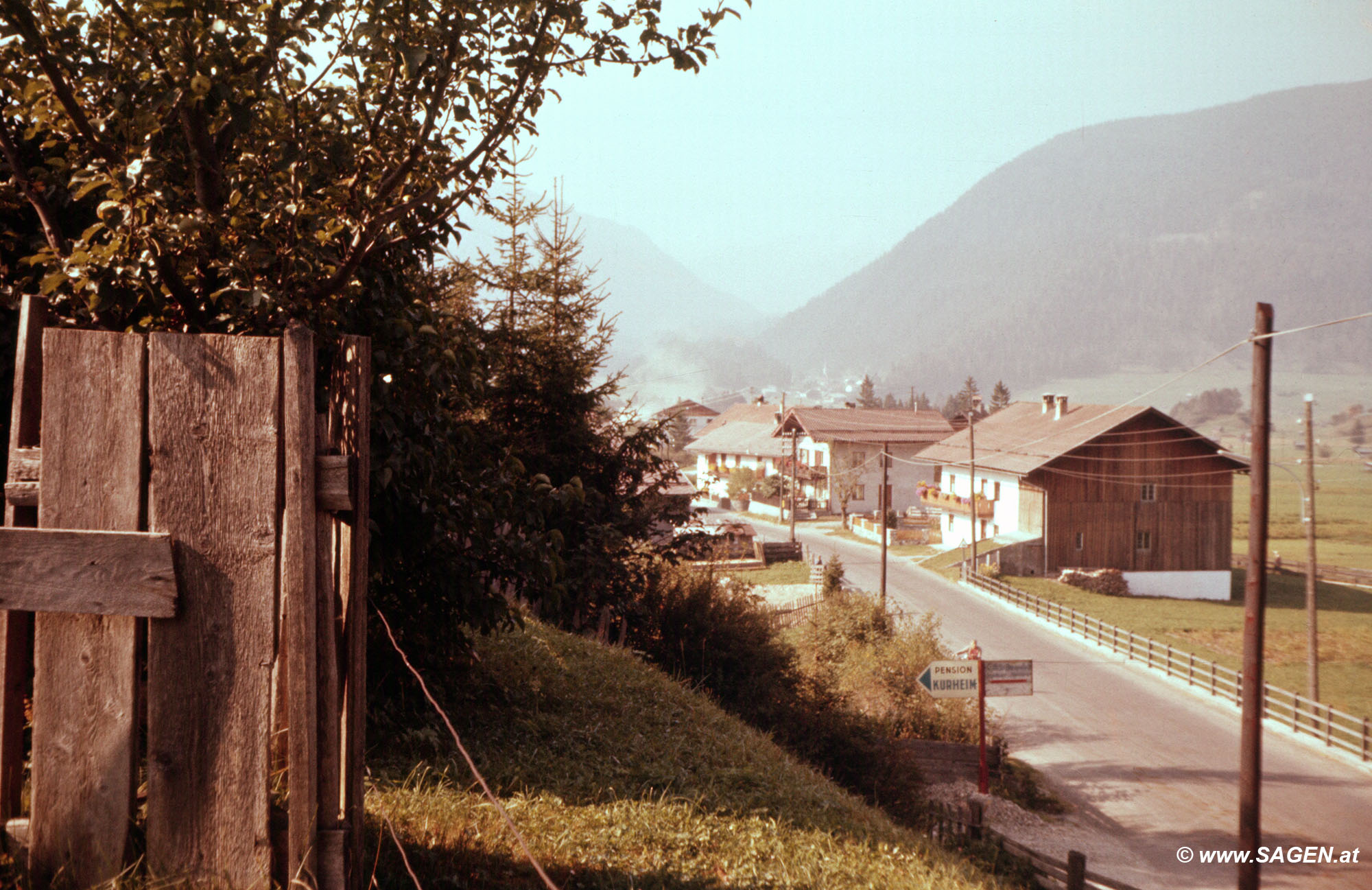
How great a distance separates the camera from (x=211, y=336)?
2930mm

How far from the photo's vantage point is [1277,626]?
40.4 m

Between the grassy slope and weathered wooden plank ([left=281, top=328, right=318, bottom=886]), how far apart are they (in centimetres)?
158

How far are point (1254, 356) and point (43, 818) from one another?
15500 mm

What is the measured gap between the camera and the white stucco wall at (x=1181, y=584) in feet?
155

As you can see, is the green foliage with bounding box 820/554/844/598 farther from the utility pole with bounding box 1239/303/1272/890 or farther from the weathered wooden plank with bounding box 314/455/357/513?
the weathered wooden plank with bounding box 314/455/357/513

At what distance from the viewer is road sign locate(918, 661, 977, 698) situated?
17.0m

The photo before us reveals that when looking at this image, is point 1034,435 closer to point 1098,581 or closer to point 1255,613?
point 1098,581

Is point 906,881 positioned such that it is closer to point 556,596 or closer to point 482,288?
point 556,596

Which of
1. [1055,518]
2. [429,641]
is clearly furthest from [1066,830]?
[1055,518]

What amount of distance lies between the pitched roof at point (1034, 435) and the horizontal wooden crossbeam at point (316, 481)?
4456cm

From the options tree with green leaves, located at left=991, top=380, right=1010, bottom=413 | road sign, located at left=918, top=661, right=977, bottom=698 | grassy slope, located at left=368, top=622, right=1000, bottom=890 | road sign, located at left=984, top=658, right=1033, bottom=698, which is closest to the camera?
grassy slope, located at left=368, top=622, right=1000, bottom=890

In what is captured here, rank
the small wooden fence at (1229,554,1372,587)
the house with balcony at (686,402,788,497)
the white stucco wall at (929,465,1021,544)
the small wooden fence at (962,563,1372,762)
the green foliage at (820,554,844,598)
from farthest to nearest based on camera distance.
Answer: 1. the house with balcony at (686,402,788,497)
2. the white stucco wall at (929,465,1021,544)
3. the small wooden fence at (1229,554,1372,587)
4. the green foliage at (820,554,844,598)
5. the small wooden fence at (962,563,1372,762)

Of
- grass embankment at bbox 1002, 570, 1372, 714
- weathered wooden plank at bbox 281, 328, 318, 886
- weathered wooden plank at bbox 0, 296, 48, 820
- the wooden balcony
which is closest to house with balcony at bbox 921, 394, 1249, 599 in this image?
grass embankment at bbox 1002, 570, 1372, 714

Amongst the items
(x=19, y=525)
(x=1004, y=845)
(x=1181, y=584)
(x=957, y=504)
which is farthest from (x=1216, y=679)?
(x=19, y=525)
